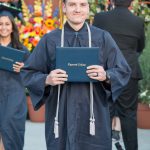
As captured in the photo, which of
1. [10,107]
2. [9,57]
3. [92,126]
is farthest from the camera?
[10,107]

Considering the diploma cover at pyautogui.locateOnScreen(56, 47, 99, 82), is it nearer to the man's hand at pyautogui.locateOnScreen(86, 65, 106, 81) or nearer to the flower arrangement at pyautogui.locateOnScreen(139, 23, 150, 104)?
the man's hand at pyautogui.locateOnScreen(86, 65, 106, 81)

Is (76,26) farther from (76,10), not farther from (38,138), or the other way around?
(38,138)

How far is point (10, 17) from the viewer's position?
6.71 metres

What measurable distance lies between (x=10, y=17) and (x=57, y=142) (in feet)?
8.31

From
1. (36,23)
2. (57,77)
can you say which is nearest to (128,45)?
(57,77)

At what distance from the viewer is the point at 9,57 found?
6242mm

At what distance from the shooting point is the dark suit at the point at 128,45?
6816 millimetres

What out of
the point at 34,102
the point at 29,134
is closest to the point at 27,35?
the point at 29,134

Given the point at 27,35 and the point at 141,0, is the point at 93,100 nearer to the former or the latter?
the point at 27,35

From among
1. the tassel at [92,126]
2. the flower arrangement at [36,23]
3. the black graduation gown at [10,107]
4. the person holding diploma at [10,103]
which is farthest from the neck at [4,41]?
the flower arrangement at [36,23]

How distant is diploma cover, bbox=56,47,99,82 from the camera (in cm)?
437

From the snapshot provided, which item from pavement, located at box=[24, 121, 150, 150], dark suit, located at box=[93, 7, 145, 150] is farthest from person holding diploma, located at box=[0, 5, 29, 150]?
pavement, located at box=[24, 121, 150, 150]

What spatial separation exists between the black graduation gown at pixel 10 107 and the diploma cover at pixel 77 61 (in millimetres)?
2180

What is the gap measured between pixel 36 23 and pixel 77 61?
5.38 m
